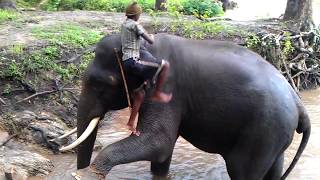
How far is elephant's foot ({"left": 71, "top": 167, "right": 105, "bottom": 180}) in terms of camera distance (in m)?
5.32

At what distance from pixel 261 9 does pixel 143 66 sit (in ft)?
69.7

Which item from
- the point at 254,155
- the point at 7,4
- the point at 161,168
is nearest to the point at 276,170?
the point at 254,155

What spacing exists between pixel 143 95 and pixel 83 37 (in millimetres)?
5035

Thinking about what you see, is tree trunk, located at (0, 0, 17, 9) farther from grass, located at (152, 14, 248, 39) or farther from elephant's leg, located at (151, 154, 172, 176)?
elephant's leg, located at (151, 154, 172, 176)

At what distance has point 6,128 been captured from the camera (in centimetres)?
798

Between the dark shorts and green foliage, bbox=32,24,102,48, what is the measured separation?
4462 millimetres

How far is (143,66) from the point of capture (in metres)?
5.61

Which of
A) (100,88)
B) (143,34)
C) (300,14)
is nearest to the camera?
(143,34)

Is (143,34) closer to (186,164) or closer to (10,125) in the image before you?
(186,164)

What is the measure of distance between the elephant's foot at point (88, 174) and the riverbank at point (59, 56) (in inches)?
61.4

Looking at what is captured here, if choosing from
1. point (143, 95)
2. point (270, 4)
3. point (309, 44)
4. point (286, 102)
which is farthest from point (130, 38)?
point (270, 4)

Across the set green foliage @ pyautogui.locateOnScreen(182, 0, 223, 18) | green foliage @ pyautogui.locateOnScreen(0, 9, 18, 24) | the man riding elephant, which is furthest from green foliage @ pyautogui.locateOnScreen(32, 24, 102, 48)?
green foliage @ pyautogui.locateOnScreen(182, 0, 223, 18)

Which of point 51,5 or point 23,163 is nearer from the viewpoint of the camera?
point 23,163

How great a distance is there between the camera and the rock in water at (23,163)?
667cm
